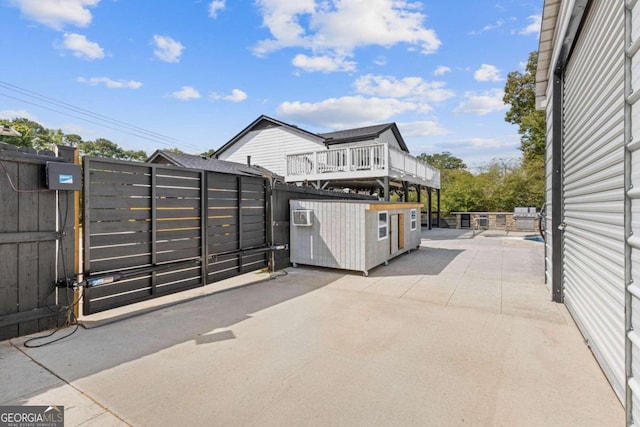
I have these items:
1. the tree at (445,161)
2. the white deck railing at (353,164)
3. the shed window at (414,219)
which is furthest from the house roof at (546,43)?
the tree at (445,161)

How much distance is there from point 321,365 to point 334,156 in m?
9.68

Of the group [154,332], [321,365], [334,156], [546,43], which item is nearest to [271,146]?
[334,156]

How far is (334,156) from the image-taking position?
37.8 feet

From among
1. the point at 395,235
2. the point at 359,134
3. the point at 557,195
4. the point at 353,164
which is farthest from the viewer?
the point at 359,134

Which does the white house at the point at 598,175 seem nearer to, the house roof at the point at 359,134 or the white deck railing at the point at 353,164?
the white deck railing at the point at 353,164

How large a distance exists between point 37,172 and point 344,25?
866 cm

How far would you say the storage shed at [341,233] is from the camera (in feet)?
20.0

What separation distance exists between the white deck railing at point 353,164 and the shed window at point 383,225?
3463mm

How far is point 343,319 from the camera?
12.0ft

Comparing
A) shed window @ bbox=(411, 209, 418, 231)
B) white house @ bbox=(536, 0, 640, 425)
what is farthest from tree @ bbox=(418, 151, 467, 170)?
white house @ bbox=(536, 0, 640, 425)

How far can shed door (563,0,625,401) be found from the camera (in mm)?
2064

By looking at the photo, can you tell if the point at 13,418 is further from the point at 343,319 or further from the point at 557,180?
the point at 557,180

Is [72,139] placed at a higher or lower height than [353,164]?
higher

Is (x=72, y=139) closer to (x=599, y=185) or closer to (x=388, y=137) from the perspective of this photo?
(x=388, y=137)
